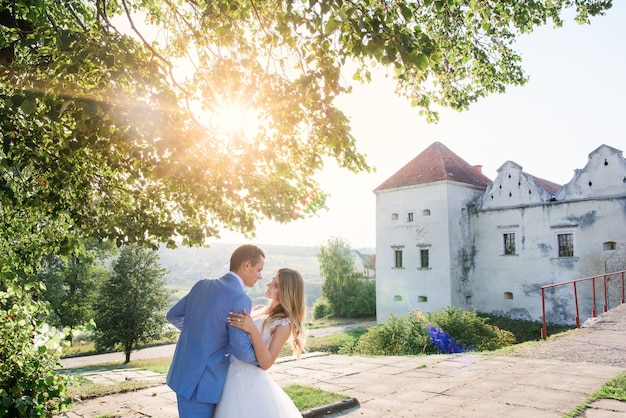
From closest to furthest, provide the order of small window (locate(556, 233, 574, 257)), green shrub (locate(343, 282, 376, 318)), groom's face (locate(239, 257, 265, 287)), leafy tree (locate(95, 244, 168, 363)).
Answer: groom's face (locate(239, 257, 265, 287)) → leafy tree (locate(95, 244, 168, 363)) → small window (locate(556, 233, 574, 257)) → green shrub (locate(343, 282, 376, 318))

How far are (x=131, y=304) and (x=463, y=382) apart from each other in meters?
18.7

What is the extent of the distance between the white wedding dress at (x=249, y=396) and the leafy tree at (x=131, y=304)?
65.1 feet

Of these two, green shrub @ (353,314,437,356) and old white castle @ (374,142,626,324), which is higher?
old white castle @ (374,142,626,324)

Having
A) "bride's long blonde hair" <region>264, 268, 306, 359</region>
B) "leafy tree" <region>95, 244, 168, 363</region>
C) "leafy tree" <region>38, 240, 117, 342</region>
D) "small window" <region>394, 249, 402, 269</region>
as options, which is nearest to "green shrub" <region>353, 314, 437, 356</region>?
"bride's long blonde hair" <region>264, 268, 306, 359</region>

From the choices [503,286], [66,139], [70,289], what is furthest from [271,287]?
[70,289]

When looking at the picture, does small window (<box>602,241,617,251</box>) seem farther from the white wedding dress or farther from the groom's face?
the groom's face

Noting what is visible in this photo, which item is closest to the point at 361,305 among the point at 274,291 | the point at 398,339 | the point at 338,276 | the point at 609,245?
the point at 338,276

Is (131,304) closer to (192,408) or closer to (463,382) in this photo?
(463,382)

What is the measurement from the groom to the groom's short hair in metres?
0.16

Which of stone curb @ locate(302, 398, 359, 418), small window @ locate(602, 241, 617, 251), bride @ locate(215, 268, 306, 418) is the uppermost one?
small window @ locate(602, 241, 617, 251)

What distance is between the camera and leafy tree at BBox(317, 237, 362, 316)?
4356 cm

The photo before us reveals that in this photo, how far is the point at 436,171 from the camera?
101 ft

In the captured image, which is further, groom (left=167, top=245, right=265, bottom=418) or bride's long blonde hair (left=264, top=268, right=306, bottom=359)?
bride's long blonde hair (left=264, top=268, right=306, bottom=359)

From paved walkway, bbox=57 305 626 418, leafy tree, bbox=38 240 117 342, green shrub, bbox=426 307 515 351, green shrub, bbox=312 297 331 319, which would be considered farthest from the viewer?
green shrub, bbox=312 297 331 319
